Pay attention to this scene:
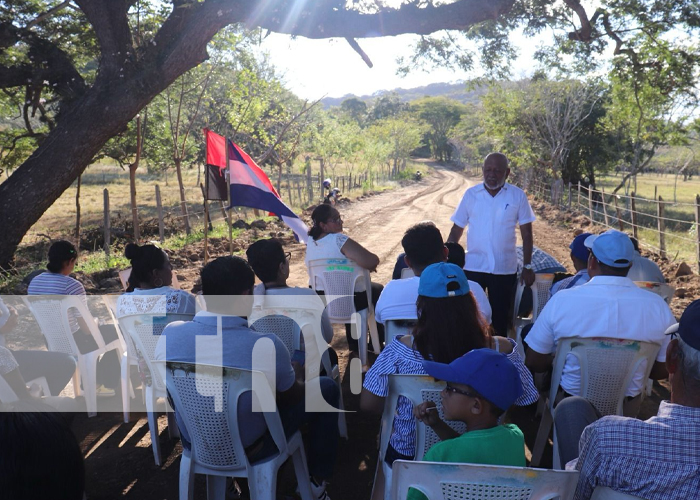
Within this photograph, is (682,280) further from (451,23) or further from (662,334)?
(662,334)

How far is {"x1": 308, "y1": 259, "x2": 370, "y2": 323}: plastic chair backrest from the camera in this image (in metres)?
4.39

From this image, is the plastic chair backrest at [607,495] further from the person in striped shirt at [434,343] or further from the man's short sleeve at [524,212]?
the man's short sleeve at [524,212]

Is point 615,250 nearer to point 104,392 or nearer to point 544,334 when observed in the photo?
point 544,334

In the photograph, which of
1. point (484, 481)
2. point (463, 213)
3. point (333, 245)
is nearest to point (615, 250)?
point (484, 481)

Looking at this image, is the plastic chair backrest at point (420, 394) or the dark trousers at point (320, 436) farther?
the dark trousers at point (320, 436)

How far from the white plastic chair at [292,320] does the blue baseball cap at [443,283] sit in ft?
3.98

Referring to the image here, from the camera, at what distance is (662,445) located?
1.56 meters

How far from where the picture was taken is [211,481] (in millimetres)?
2570

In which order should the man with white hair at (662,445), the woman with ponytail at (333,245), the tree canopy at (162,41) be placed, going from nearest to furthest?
1. the man with white hair at (662,445)
2. the woman with ponytail at (333,245)
3. the tree canopy at (162,41)

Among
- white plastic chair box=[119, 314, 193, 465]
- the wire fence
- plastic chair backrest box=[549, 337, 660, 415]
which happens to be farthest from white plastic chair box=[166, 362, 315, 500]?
the wire fence

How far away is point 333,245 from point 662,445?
305 centimetres

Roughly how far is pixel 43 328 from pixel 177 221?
11918 mm

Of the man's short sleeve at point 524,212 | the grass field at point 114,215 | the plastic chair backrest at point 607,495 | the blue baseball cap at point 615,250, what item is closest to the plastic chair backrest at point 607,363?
the blue baseball cap at point 615,250

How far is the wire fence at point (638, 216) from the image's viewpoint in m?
10.7
